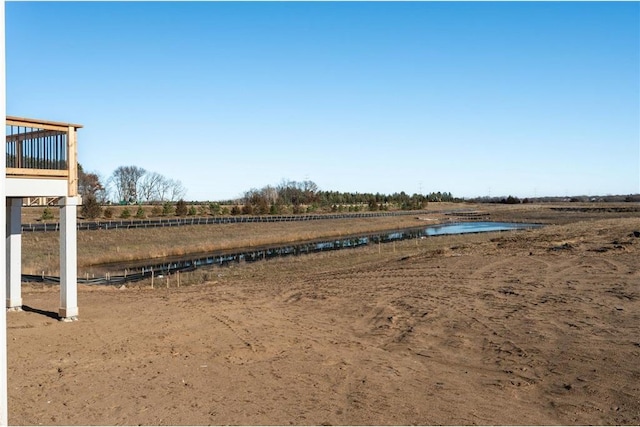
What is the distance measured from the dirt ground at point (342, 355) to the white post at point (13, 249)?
2.71 feet

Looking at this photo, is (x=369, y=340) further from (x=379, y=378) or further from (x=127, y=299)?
(x=127, y=299)

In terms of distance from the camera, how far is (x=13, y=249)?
13602mm

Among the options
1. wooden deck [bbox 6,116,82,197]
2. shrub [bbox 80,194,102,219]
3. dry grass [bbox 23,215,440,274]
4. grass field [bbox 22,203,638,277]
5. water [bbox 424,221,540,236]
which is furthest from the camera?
water [bbox 424,221,540,236]

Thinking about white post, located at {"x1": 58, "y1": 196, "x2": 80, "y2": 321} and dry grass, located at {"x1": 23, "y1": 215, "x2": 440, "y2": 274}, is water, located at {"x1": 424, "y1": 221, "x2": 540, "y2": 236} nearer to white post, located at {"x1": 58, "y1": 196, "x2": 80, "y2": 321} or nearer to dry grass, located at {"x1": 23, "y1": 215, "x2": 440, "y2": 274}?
dry grass, located at {"x1": 23, "y1": 215, "x2": 440, "y2": 274}

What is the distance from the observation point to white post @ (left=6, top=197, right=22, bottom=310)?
13.5 metres

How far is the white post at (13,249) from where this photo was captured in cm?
1347

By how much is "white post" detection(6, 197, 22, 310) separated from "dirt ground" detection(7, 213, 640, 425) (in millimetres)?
827

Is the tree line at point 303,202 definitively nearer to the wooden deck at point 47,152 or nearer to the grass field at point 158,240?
the grass field at point 158,240

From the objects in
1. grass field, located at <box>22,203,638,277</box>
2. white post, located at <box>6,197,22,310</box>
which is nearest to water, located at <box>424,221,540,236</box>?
grass field, located at <box>22,203,638,277</box>

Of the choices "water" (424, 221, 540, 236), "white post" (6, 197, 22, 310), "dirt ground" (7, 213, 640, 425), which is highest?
"white post" (6, 197, 22, 310)

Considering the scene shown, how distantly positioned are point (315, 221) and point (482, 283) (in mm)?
52165

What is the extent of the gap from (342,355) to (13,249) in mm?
9044

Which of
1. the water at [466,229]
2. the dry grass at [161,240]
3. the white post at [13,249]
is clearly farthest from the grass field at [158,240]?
the white post at [13,249]

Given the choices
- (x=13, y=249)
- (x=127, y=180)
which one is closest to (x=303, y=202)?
(x=127, y=180)
